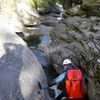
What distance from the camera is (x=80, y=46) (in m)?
12.3

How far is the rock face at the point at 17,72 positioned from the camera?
7.66 meters

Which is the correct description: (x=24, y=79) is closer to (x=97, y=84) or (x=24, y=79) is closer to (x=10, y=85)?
(x=10, y=85)

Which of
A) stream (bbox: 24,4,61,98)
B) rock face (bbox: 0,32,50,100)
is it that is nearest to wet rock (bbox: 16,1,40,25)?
stream (bbox: 24,4,61,98)

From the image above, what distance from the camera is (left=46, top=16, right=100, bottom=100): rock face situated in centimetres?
970

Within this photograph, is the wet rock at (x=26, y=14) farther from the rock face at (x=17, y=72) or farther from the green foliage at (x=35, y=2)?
the rock face at (x=17, y=72)

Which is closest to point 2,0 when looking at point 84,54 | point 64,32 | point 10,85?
point 64,32

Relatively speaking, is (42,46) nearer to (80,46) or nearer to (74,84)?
(80,46)

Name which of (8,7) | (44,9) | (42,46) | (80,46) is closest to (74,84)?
(80,46)

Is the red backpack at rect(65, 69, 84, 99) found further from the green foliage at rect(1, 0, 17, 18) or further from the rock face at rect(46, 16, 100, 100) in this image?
the green foliage at rect(1, 0, 17, 18)

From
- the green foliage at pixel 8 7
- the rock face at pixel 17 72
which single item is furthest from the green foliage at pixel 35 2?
the rock face at pixel 17 72

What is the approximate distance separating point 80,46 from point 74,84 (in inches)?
149

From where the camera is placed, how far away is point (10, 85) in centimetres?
770

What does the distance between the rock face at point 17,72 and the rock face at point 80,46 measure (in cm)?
186

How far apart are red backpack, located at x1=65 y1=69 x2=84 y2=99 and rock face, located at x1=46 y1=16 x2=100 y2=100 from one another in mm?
795
